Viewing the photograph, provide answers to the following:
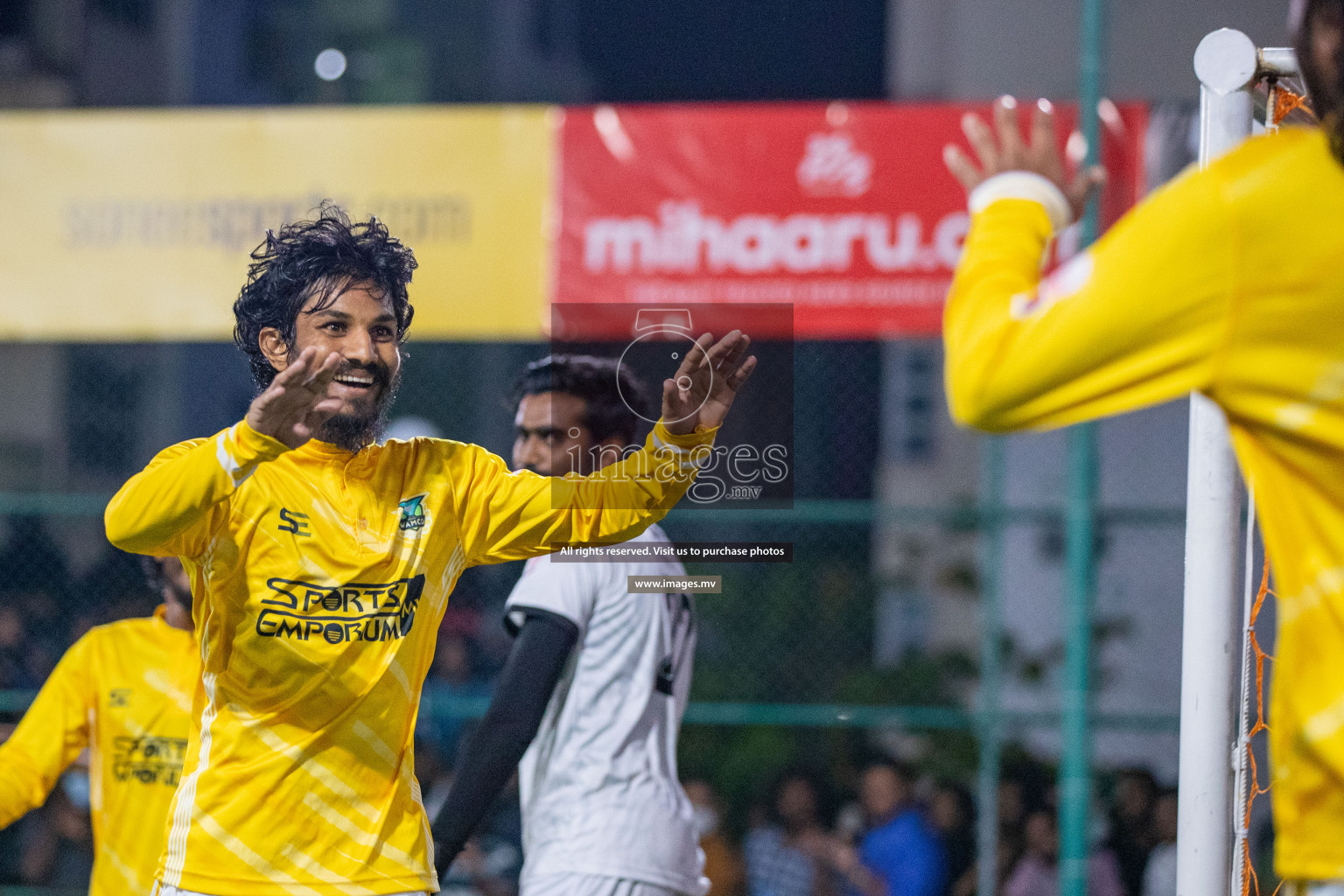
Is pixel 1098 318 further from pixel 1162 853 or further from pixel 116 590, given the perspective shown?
pixel 116 590

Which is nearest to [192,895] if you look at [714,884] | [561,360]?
[561,360]

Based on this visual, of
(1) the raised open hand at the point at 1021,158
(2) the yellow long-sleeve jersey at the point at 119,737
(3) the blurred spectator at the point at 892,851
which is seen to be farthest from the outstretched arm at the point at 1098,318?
(3) the blurred spectator at the point at 892,851

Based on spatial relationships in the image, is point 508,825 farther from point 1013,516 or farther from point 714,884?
point 1013,516

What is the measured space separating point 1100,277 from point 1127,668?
19.8 feet

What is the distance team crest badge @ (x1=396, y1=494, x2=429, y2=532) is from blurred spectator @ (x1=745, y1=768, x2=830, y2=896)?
413 cm

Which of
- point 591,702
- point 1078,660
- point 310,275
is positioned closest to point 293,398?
point 310,275

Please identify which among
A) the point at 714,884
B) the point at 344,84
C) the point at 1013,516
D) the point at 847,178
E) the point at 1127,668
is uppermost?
the point at 344,84

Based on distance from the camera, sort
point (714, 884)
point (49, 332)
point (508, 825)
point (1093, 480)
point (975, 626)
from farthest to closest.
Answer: point (975, 626) → point (49, 332) → point (508, 825) → point (714, 884) → point (1093, 480)

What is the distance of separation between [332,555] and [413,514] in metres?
0.17

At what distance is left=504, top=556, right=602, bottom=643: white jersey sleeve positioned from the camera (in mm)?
3348

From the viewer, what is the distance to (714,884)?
6.15 metres

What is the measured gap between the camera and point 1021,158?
1.68 metres

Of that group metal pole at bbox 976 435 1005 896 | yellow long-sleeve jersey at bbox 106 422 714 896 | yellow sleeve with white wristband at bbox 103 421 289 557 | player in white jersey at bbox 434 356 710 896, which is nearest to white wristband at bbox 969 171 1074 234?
yellow long-sleeve jersey at bbox 106 422 714 896

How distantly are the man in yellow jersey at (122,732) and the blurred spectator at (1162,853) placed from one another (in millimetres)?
4203
